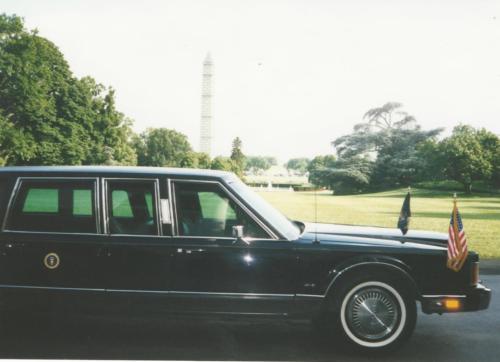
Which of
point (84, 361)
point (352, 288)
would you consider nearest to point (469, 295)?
point (352, 288)

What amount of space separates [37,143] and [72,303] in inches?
1468

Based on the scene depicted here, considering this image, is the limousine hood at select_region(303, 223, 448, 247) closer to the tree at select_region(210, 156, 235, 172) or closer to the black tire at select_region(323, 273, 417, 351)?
the black tire at select_region(323, 273, 417, 351)

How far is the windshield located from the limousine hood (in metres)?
0.21

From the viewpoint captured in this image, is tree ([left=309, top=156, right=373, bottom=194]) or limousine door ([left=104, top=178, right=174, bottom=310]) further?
tree ([left=309, top=156, right=373, bottom=194])

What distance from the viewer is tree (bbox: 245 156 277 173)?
16312 cm

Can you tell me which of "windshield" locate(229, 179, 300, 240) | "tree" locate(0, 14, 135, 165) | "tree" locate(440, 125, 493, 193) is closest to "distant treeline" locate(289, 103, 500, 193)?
"tree" locate(440, 125, 493, 193)

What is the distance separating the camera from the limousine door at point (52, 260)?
4512 mm

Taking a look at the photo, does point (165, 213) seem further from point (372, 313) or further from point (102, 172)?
point (372, 313)

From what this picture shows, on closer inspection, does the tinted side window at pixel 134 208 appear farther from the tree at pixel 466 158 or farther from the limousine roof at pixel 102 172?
the tree at pixel 466 158

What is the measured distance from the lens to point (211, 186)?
4637 mm

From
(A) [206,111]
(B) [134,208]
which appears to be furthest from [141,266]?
(A) [206,111]

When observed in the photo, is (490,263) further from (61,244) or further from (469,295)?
(61,244)

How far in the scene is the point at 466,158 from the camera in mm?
62031

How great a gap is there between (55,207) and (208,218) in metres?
1.41
